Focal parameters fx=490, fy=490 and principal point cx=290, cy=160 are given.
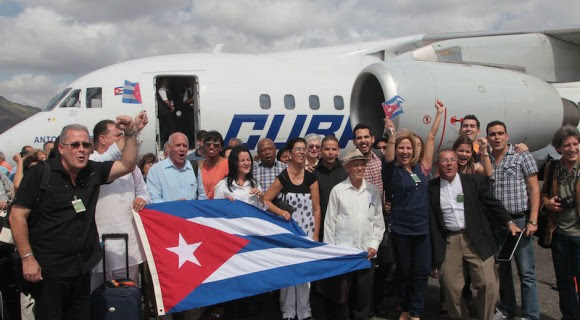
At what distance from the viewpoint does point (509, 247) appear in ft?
15.0

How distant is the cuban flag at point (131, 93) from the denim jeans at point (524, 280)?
283 inches

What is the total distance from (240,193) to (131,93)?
545cm

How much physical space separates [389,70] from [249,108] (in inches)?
113

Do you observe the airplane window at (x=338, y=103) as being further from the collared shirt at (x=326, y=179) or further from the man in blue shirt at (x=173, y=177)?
the man in blue shirt at (x=173, y=177)

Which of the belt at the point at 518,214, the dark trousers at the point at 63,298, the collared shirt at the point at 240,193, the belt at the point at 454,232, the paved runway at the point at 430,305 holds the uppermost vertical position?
the collared shirt at the point at 240,193

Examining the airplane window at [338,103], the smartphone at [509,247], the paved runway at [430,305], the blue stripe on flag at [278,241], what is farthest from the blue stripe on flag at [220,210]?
the airplane window at [338,103]

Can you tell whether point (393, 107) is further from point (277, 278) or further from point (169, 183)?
point (169, 183)

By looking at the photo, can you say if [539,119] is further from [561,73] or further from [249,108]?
[249,108]

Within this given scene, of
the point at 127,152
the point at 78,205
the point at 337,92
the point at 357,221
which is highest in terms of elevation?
the point at 337,92

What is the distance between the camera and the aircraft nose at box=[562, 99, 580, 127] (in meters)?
10.1

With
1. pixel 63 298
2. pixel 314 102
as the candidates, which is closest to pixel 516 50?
pixel 314 102

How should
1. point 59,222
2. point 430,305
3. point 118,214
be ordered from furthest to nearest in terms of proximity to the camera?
point 430,305, point 118,214, point 59,222

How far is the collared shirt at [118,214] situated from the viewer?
13.3ft

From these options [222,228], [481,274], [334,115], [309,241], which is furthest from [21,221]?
[334,115]
